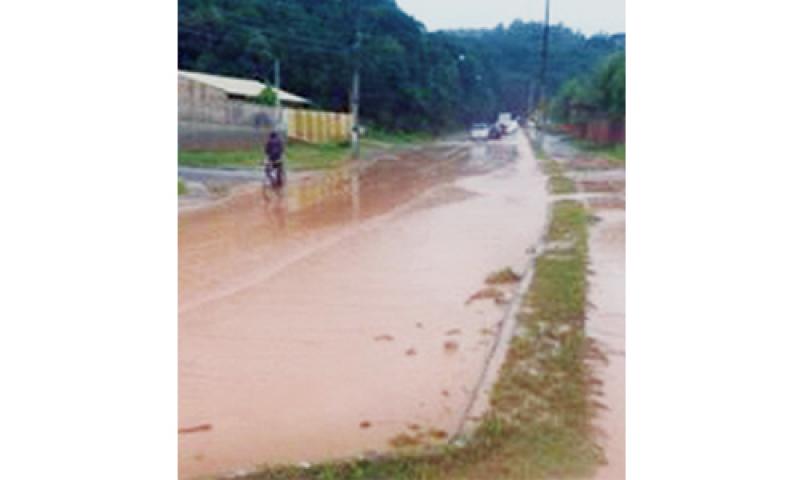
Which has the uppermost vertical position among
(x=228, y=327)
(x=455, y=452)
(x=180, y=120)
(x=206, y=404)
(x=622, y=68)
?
(x=622, y=68)

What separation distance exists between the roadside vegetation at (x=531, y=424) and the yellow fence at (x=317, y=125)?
0.97 m

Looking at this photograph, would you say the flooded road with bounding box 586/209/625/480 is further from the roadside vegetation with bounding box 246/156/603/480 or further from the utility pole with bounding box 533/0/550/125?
the utility pole with bounding box 533/0/550/125

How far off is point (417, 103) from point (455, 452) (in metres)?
1.22

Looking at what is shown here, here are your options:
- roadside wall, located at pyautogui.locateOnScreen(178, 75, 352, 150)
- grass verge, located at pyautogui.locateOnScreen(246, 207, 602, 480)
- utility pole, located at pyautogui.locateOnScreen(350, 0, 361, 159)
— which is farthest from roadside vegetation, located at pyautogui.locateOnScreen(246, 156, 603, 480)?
roadside wall, located at pyautogui.locateOnScreen(178, 75, 352, 150)

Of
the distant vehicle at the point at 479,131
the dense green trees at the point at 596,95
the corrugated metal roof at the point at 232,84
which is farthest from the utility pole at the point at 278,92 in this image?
the dense green trees at the point at 596,95

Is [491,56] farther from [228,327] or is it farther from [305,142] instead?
[228,327]

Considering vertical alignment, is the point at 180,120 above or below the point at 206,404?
above

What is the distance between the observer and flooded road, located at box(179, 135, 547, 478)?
2.50 m

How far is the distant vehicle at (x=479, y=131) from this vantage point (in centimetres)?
306

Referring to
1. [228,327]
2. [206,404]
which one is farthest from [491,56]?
[206,404]

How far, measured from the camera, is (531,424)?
268cm

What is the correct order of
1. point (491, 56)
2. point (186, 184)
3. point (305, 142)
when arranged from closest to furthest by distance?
point (186, 184), point (305, 142), point (491, 56)

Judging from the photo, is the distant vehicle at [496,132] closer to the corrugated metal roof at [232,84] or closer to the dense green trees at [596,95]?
the dense green trees at [596,95]

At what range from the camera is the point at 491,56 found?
2846mm
